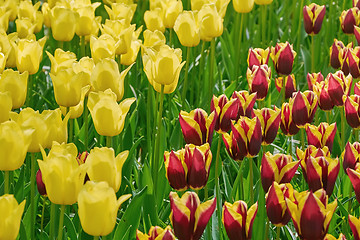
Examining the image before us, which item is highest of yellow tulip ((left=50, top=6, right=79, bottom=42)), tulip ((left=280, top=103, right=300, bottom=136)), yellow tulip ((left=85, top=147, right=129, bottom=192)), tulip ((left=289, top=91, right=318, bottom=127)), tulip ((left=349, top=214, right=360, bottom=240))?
yellow tulip ((left=85, top=147, right=129, bottom=192))

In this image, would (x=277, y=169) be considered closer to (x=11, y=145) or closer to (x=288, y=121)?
(x=288, y=121)

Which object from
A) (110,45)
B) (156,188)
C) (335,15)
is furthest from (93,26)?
(335,15)

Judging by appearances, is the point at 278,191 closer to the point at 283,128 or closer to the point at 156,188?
the point at 283,128

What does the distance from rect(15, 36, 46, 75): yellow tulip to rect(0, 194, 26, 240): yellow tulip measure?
1.13 meters

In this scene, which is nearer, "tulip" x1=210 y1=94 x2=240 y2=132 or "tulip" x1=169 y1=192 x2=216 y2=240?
"tulip" x1=169 y1=192 x2=216 y2=240

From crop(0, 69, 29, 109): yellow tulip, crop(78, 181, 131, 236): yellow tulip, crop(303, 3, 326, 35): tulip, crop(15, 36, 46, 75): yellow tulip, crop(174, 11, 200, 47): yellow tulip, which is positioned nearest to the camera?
crop(78, 181, 131, 236): yellow tulip

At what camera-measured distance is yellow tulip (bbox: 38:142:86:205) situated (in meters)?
1.49

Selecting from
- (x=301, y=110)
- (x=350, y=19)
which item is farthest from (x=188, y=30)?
(x=350, y=19)

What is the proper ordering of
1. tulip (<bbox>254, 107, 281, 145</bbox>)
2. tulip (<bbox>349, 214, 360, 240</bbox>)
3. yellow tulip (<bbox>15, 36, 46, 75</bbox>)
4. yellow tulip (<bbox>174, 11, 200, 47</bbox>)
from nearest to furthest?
tulip (<bbox>349, 214, 360, 240</bbox>) → tulip (<bbox>254, 107, 281, 145</bbox>) → yellow tulip (<bbox>15, 36, 46, 75</bbox>) → yellow tulip (<bbox>174, 11, 200, 47</bbox>)

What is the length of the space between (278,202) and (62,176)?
0.51 meters

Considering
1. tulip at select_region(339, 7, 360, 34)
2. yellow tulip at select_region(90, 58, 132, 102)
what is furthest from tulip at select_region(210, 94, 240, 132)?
tulip at select_region(339, 7, 360, 34)

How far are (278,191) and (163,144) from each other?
102cm

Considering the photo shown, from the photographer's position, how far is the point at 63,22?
2.80 meters

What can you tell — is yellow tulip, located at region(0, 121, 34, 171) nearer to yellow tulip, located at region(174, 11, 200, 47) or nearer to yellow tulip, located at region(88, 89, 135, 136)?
yellow tulip, located at region(88, 89, 135, 136)
